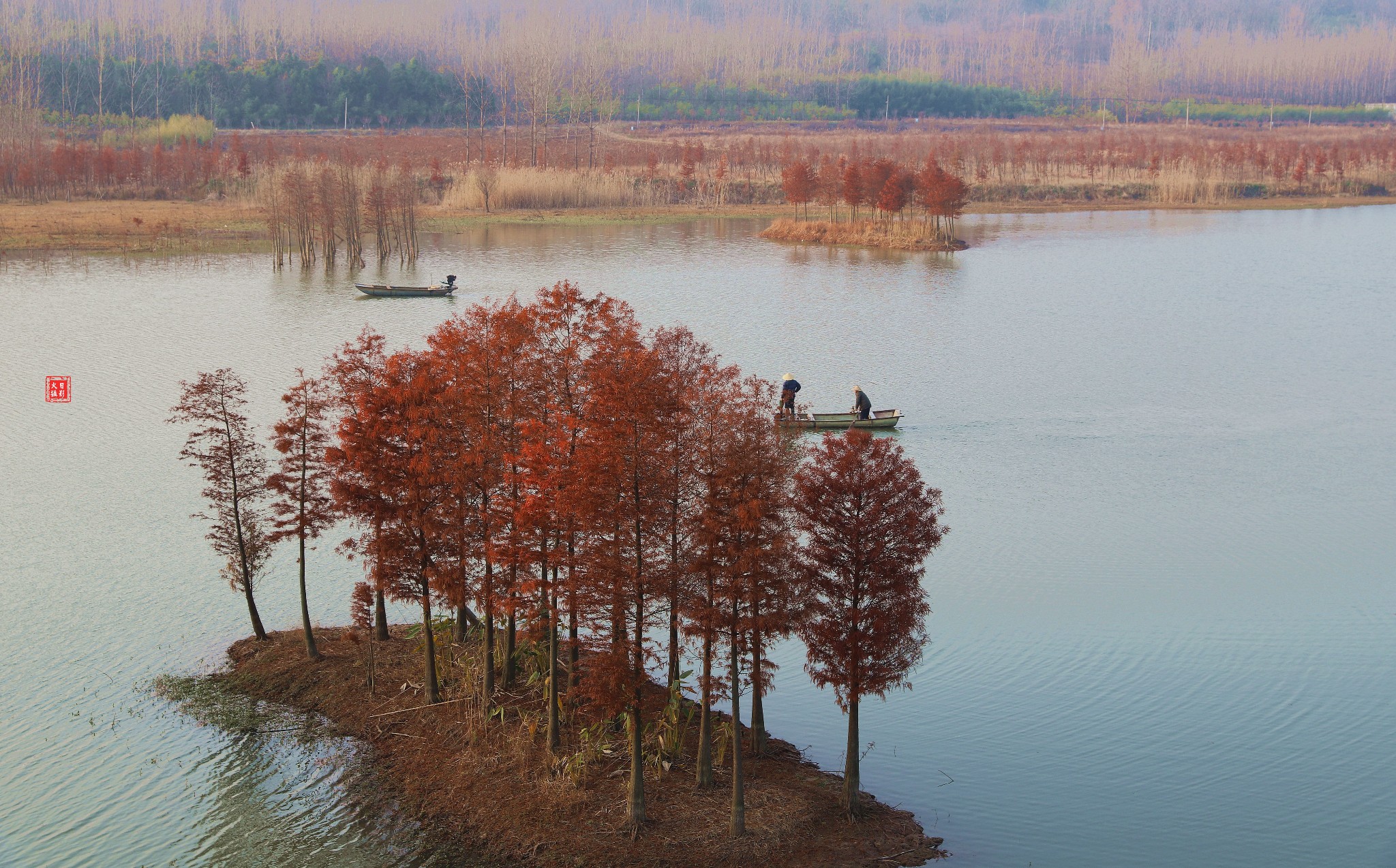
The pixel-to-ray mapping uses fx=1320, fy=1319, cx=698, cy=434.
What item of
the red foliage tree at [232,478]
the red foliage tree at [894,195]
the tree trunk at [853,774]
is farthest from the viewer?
the red foliage tree at [894,195]

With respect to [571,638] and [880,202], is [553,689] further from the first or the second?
[880,202]

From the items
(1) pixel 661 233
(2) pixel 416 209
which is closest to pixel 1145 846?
(1) pixel 661 233

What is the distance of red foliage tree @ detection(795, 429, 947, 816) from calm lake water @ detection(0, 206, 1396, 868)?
2.27 metres

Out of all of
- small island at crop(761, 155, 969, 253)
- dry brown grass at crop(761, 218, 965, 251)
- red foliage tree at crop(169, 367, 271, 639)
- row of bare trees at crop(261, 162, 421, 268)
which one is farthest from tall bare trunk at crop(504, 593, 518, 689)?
dry brown grass at crop(761, 218, 965, 251)

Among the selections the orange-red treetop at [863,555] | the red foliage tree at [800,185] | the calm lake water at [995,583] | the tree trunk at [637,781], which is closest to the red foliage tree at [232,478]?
the calm lake water at [995,583]

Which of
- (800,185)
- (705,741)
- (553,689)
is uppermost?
(800,185)

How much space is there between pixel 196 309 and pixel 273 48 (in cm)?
13352

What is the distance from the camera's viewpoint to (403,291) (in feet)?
183

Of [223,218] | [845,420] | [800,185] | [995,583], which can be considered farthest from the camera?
[800,185]

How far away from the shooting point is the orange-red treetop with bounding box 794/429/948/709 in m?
16.5

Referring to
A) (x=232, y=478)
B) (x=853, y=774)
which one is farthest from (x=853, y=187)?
(x=853, y=774)

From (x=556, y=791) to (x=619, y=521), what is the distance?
369 cm

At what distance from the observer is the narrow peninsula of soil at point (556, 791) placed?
1602 centimetres

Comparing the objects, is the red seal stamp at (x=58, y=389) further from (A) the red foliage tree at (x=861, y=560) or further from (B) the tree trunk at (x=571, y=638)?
(A) the red foliage tree at (x=861, y=560)
